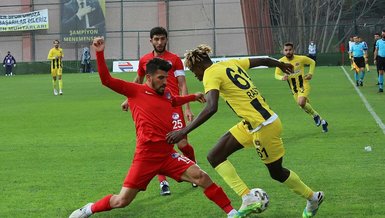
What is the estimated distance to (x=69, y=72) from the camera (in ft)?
183

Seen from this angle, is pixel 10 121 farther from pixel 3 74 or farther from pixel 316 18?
pixel 316 18

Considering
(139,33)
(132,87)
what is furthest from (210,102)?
(139,33)

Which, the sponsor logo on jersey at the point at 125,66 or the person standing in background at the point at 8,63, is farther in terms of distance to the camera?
the person standing in background at the point at 8,63

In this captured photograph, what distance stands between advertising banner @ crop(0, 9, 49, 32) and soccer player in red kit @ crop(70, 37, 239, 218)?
182ft

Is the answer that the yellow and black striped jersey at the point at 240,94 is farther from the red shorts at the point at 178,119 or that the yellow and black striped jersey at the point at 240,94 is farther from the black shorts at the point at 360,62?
the black shorts at the point at 360,62

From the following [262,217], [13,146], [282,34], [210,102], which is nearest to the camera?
[210,102]

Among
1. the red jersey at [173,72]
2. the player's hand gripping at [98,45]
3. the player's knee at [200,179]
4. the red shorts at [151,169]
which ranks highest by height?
the player's hand gripping at [98,45]

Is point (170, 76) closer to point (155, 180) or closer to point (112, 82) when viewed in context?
point (155, 180)

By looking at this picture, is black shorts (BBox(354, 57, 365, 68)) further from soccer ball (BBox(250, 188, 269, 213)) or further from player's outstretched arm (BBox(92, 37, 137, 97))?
player's outstretched arm (BBox(92, 37, 137, 97))

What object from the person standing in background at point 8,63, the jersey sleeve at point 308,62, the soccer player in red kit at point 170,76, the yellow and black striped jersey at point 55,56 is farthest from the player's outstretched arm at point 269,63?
the person standing in background at point 8,63

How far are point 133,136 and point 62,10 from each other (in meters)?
48.2

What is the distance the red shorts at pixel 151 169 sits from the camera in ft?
23.5

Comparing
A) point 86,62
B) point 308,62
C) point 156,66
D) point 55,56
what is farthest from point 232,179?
point 86,62

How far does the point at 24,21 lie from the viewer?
6088 centimetres
